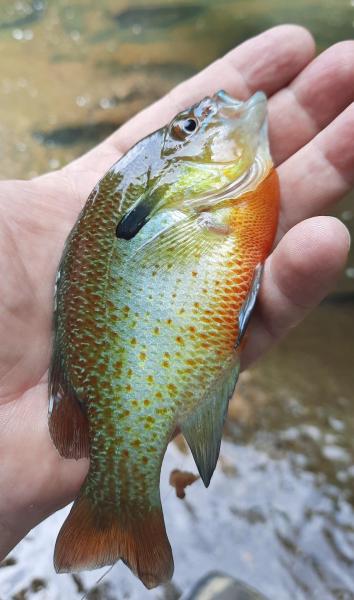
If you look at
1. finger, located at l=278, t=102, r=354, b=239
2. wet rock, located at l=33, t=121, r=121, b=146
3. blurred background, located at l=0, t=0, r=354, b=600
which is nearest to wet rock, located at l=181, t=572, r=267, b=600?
blurred background, located at l=0, t=0, r=354, b=600

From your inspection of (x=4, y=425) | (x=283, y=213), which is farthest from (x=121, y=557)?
(x=283, y=213)

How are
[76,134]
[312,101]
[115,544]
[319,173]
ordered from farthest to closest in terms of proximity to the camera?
[76,134]
[312,101]
[319,173]
[115,544]

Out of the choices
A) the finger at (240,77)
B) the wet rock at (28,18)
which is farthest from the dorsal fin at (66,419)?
the wet rock at (28,18)

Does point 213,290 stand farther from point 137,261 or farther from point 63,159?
point 63,159

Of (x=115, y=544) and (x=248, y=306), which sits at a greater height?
(x=248, y=306)

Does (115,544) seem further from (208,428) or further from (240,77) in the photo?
(240,77)

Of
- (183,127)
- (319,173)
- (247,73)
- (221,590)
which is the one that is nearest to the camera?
(183,127)

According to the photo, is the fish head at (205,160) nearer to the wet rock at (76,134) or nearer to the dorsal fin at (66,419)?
the dorsal fin at (66,419)

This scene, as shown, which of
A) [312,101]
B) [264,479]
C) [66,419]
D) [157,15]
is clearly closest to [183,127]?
[312,101]
